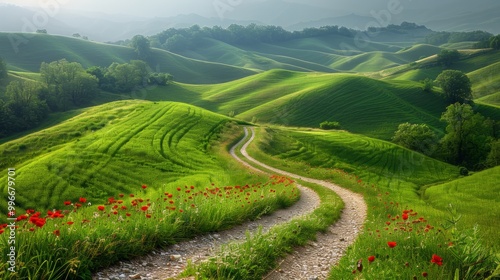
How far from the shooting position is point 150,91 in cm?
13938

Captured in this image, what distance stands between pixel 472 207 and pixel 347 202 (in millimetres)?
15117

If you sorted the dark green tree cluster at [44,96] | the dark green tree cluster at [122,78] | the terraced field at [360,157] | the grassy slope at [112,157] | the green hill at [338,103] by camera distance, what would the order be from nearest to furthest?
the grassy slope at [112,157] → the terraced field at [360,157] → the dark green tree cluster at [44,96] → the green hill at [338,103] → the dark green tree cluster at [122,78]

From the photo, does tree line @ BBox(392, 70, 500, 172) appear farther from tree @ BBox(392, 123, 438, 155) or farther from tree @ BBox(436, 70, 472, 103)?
tree @ BBox(436, 70, 472, 103)

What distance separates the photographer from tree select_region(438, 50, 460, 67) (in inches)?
7702

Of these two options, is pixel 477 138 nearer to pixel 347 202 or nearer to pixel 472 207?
pixel 472 207

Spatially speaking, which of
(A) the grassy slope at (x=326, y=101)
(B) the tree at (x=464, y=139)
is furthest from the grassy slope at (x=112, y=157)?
(B) the tree at (x=464, y=139)

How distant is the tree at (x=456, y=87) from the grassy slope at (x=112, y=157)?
3643 inches

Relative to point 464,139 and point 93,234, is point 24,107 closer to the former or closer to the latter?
point 93,234

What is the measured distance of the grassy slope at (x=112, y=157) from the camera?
3578 cm

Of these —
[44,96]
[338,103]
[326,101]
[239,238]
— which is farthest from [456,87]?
[44,96]

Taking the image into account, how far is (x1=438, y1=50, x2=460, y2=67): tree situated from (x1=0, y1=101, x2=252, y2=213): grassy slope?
17834 cm

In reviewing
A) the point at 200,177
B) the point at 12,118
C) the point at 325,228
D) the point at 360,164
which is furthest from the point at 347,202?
the point at 12,118

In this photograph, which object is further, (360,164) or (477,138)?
(477,138)

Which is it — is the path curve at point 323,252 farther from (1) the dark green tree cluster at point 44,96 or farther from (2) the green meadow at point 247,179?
(1) the dark green tree cluster at point 44,96
